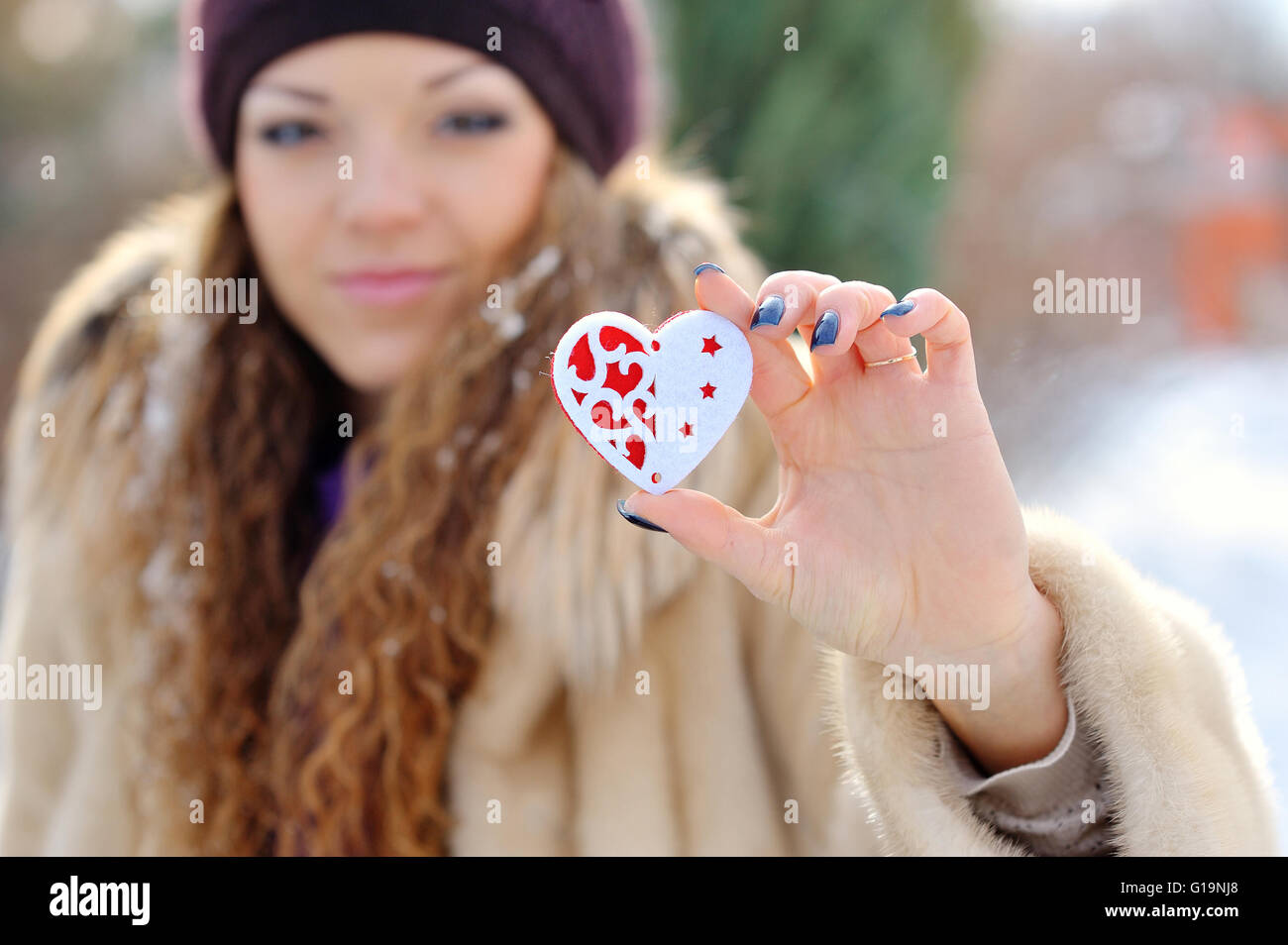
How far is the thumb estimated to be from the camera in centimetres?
107

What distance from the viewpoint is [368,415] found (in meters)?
2.05

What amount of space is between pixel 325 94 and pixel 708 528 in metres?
1.07

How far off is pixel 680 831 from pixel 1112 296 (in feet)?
28.5

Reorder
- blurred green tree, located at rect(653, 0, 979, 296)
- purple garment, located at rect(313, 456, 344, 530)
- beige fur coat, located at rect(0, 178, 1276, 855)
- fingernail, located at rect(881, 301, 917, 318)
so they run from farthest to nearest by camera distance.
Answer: blurred green tree, located at rect(653, 0, 979, 296), purple garment, located at rect(313, 456, 344, 530), beige fur coat, located at rect(0, 178, 1276, 855), fingernail, located at rect(881, 301, 917, 318)

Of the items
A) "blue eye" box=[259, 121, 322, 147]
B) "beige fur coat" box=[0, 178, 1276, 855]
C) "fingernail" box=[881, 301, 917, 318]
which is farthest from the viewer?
"blue eye" box=[259, 121, 322, 147]

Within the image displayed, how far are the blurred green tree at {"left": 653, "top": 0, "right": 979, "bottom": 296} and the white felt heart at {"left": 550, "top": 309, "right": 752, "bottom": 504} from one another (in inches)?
122

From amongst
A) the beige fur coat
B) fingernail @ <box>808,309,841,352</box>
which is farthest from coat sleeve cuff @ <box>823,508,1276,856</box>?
fingernail @ <box>808,309,841,352</box>

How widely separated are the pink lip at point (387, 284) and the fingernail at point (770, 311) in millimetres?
865

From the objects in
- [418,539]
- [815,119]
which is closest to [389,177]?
[418,539]

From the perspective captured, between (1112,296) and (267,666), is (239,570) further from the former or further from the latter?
(1112,296)

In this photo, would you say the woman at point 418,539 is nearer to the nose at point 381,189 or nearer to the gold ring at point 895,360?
the nose at point 381,189

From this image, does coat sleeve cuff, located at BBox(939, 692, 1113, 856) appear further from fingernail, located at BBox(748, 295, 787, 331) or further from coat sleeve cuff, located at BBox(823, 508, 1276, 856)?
fingernail, located at BBox(748, 295, 787, 331)

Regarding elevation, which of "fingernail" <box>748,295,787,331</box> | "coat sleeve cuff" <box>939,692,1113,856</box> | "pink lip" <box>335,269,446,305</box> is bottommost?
"coat sleeve cuff" <box>939,692,1113,856</box>

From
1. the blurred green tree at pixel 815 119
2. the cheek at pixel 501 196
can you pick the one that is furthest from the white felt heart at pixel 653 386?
the blurred green tree at pixel 815 119
